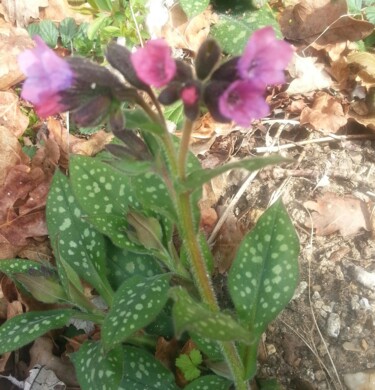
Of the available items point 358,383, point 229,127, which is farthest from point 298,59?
point 358,383

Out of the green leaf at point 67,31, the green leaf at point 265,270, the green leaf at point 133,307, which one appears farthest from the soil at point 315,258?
the green leaf at point 67,31

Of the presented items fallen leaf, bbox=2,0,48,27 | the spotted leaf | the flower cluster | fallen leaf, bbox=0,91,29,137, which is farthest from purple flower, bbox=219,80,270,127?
fallen leaf, bbox=2,0,48,27

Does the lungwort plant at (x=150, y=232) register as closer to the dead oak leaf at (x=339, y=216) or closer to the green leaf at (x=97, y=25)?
the dead oak leaf at (x=339, y=216)

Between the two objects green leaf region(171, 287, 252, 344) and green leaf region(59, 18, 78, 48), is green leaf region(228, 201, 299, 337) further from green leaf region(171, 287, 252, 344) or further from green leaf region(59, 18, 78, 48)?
green leaf region(59, 18, 78, 48)

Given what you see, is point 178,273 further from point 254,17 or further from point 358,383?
point 254,17

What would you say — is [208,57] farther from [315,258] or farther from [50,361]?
[50,361]

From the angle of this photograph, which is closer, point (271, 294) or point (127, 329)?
point (127, 329)

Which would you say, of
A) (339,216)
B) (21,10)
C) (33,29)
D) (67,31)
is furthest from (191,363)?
(21,10)
